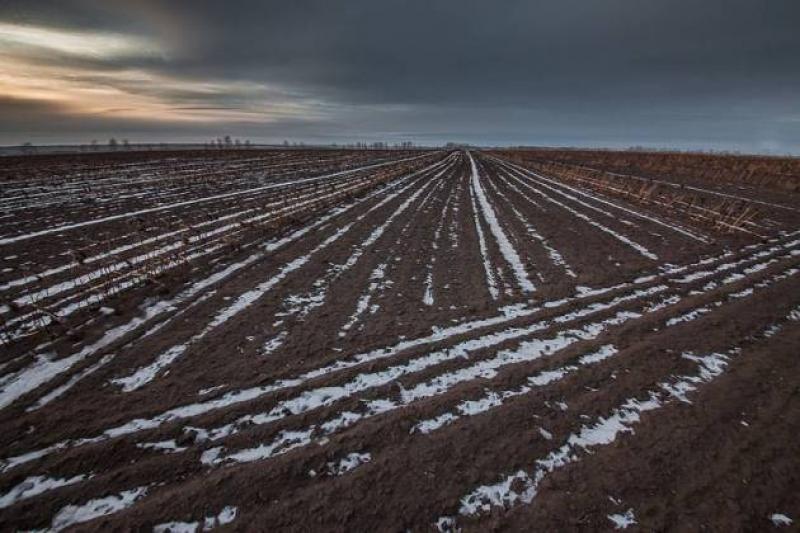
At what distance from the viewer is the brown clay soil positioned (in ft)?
11.0

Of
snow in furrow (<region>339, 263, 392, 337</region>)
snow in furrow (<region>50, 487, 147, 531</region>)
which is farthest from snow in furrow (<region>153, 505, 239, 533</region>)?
snow in furrow (<region>339, 263, 392, 337</region>)

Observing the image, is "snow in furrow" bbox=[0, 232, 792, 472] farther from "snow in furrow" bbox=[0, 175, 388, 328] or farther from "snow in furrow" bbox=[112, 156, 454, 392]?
"snow in furrow" bbox=[0, 175, 388, 328]

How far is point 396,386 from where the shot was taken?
4.93 m

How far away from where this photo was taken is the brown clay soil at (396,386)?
3355 millimetres

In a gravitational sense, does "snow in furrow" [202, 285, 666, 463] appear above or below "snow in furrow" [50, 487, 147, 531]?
above

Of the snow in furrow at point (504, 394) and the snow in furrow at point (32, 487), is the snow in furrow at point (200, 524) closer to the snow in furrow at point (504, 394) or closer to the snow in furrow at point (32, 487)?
the snow in furrow at point (32, 487)


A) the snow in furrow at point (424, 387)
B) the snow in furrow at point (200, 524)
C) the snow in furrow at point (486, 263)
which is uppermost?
the snow in furrow at point (486, 263)

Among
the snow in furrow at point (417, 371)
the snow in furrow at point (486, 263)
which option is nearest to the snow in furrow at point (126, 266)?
the snow in furrow at point (417, 371)

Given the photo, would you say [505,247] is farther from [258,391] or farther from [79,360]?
[79,360]

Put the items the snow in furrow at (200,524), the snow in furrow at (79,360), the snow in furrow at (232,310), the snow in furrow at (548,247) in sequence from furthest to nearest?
1. the snow in furrow at (548,247)
2. the snow in furrow at (232,310)
3. the snow in furrow at (79,360)
4. the snow in furrow at (200,524)

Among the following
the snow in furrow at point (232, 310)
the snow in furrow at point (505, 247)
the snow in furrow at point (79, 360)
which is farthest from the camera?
the snow in furrow at point (505, 247)

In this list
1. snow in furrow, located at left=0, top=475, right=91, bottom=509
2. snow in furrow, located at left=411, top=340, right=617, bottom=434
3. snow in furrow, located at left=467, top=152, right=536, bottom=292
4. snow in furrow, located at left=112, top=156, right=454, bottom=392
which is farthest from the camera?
snow in furrow, located at left=467, top=152, right=536, bottom=292

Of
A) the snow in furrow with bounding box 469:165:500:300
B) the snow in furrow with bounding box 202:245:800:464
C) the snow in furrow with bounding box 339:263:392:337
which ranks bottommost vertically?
the snow in furrow with bounding box 202:245:800:464

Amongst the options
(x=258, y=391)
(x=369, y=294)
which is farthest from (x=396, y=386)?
(x=369, y=294)
